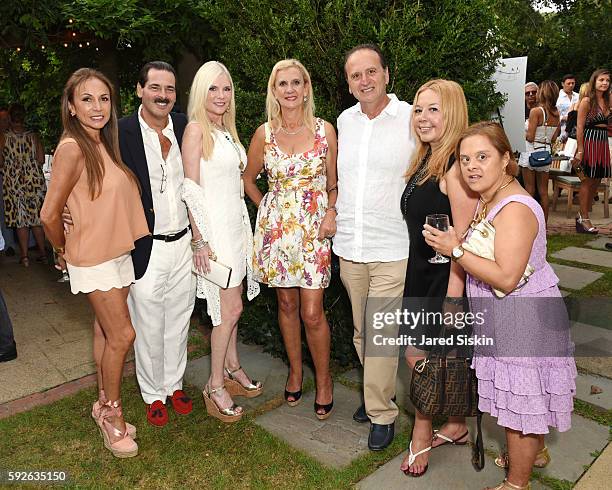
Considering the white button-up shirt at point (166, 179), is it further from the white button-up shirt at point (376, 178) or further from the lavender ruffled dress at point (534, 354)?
the lavender ruffled dress at point (534, 354)

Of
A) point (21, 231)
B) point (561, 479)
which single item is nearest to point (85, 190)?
point (561, 479)

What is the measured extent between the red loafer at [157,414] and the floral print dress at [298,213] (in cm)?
111

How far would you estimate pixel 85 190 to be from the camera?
2871 mm

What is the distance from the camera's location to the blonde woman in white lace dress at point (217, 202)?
3182 mm

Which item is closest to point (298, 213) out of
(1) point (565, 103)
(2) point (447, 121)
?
(2) point (447, 121)

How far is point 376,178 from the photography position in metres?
2.99

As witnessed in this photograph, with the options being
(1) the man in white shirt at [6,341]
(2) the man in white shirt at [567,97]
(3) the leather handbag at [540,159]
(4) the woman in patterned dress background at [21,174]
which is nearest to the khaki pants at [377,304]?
(1) the man in white shirt at [6,341]

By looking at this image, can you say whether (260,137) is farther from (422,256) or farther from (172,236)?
(422,256)

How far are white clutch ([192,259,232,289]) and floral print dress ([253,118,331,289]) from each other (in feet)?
0.91

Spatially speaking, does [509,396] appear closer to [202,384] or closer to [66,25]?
[202,384]

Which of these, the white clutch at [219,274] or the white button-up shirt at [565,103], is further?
the white button-up shirt at [565,103]

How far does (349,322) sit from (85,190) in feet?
6.78

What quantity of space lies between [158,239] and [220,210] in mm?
400

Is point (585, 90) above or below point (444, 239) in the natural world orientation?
above
